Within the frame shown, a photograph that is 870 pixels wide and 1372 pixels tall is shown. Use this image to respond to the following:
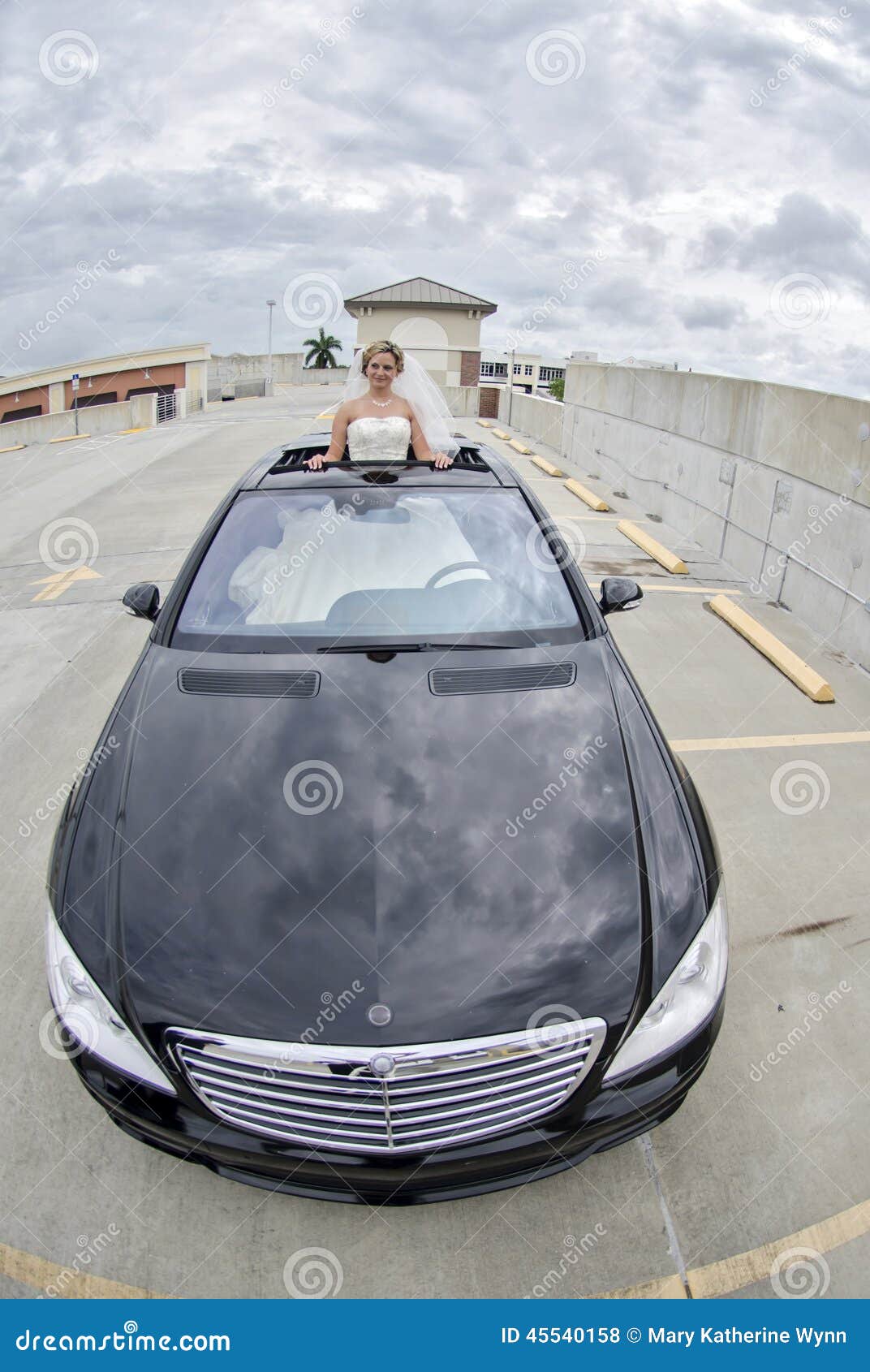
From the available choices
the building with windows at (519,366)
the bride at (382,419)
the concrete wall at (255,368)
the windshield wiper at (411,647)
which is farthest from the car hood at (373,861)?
the building with windows at (519,366)

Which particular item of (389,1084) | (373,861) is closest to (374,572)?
(373,861)

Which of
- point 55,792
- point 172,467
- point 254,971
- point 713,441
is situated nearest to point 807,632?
point 713,441

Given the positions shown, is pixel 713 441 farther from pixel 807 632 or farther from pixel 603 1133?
pixel 603 1133

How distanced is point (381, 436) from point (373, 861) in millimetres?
3658

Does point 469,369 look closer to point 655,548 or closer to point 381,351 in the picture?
point 655,548

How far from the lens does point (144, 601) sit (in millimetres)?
3463

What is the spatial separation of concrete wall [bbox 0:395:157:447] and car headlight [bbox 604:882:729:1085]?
77.1 ft

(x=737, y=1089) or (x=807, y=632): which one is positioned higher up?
(x=807, y=632)

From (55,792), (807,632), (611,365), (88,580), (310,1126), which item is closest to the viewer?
(310,1126)

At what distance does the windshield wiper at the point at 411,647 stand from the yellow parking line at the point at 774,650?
3219 millimetres

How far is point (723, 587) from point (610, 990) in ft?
→ 21.3

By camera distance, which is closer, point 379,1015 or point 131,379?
point 379,1015

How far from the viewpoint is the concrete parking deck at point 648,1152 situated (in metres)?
2.09

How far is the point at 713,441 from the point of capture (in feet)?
30.5
